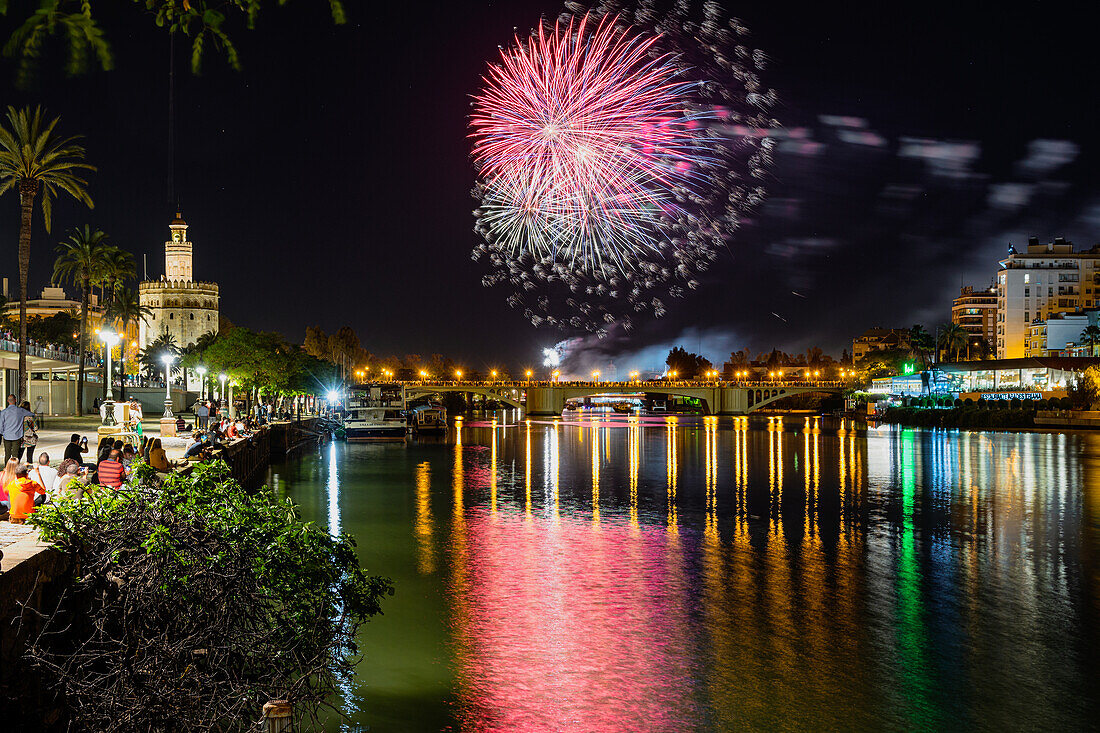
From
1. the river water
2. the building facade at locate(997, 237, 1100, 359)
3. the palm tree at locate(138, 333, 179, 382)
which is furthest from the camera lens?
the building facade at locate(997, 237, 1100, 359)

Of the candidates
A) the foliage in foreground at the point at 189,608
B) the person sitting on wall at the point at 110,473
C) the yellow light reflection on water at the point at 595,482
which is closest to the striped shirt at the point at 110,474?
the person sitting on wall at the point at 110,473

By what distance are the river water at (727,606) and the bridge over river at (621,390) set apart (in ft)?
331

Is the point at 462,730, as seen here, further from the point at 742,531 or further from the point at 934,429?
the point at 934,429

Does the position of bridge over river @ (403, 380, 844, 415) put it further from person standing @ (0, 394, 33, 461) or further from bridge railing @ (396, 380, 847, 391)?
person standing @ (0, 394, 33, 461)

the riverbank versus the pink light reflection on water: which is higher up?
the riverbank

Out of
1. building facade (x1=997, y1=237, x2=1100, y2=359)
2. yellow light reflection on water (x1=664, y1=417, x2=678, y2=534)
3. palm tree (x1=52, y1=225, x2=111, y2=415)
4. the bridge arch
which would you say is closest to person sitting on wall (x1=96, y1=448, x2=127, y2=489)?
yellow light reflection on water (x1=664, y1=417, x2=678, y2=534)

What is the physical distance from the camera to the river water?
13.2 meters

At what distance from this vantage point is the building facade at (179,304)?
15738cm

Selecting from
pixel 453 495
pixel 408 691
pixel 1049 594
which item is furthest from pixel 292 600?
pixel 453 495

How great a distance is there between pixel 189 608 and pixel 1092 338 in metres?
151

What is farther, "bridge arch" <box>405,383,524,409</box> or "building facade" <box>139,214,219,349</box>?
"building facade" <box>139,214,219,349</box>

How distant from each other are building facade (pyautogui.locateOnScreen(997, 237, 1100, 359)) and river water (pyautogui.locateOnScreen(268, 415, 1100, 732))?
15039 centimetres

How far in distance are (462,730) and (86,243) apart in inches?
3035

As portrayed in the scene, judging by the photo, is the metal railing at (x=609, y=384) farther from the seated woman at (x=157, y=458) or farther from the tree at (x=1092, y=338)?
the seated woman at (x=157, y=458)
